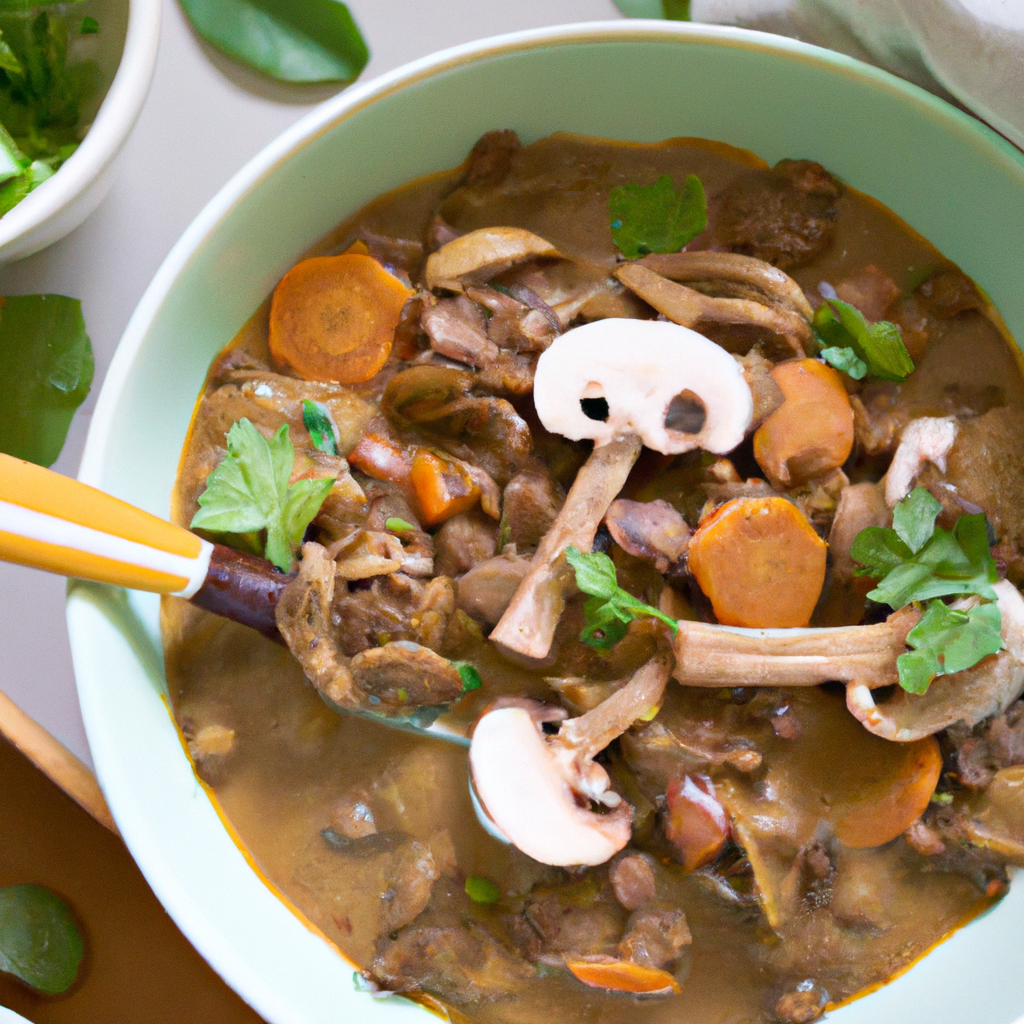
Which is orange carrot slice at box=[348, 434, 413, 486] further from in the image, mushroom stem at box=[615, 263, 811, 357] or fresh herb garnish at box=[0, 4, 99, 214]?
fresh herb garnish at box=[0, 4, 99, 214]

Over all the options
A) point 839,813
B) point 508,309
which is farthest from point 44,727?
point 839,813

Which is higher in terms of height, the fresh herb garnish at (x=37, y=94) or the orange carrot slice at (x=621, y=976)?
the fresh herb garnish at (x=37, y=94)

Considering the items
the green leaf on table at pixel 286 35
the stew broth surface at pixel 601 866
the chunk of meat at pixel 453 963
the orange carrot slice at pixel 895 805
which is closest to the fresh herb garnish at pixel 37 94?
the green leaf on table at pixel 286 35

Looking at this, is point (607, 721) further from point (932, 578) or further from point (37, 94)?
point (37, 94)

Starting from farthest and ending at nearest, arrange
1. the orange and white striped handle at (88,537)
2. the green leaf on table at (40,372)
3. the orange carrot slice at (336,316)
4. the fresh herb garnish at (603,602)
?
the green leaf on table at (40,372) → the orange carrot slice at (336,316) → the fresh herb garnish at (603,602) → the orange and white striped handle at (88,537)

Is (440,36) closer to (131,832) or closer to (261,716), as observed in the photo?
(261,716)

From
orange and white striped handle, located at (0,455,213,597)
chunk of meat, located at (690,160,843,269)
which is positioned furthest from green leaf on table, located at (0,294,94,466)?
chunk of meat, located at (690,160,843,269)

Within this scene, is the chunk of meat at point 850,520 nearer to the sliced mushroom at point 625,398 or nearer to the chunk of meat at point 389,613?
the sliced mushroom at point 625,398
